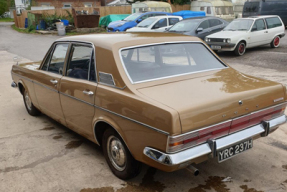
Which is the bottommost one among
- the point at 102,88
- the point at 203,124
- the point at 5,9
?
the point at 203,124

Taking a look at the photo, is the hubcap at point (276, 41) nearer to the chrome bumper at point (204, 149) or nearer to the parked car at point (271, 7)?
the parked car at point (271, 7)

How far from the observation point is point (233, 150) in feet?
9.77

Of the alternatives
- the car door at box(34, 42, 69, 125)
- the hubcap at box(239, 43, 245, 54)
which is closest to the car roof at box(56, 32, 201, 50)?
the car door at box(34, 42, 69, 125)

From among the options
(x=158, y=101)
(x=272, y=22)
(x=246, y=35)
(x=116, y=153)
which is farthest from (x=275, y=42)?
(x=158, y=101)

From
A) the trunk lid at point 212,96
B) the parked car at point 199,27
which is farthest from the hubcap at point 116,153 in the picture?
the parked car at point 199,27

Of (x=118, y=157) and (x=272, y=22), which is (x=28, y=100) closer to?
(x=118, y=157)

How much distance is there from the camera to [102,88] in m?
3.31

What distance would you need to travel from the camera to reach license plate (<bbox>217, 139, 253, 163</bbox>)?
288cm

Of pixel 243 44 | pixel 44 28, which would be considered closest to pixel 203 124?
pixel 243 44

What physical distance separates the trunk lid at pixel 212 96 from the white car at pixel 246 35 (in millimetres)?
8671

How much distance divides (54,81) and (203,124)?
2475mm

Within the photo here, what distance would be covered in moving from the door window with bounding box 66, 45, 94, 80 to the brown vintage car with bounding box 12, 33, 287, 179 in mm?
13

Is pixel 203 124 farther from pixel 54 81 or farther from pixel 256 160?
pixel 54 81

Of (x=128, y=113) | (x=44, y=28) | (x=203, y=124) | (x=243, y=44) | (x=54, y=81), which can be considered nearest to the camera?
(x=203, y=124)
